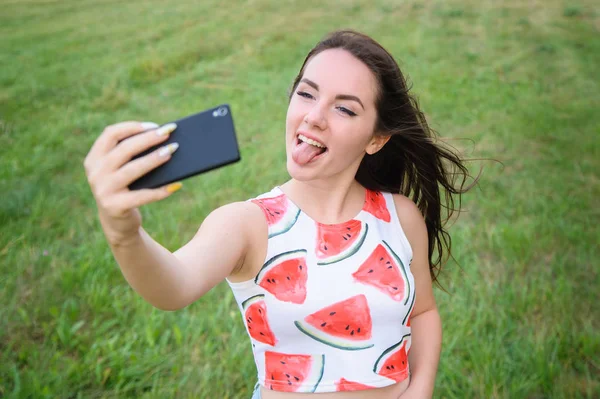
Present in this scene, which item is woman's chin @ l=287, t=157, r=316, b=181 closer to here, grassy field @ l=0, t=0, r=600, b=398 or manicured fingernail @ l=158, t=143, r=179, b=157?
manicured fingernail @ l=158, t=143, r=179, b=157

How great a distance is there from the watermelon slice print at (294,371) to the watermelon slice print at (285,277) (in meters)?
0.20

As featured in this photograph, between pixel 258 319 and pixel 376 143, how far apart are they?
0.77 meters

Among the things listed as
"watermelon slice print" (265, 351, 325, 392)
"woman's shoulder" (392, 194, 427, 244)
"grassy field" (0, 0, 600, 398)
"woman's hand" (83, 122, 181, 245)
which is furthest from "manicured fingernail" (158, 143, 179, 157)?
"grassy field" (0, 0, 600, 398)

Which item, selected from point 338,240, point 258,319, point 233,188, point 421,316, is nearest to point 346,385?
point 258,319

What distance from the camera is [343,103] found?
187 cm

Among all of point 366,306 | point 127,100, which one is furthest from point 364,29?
point 366,306

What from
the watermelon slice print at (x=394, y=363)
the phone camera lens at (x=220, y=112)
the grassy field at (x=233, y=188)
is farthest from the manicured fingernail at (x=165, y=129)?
the grassy field at (x=233, y=188)

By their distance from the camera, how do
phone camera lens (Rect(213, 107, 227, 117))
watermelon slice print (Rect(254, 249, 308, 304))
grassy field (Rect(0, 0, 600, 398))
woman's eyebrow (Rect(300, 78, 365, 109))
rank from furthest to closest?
grassy field (Rect(0, 0, 600, 398))
woman's eyebrow (Rect(300, 78, 365, 109))
watermelon slice print (Rect(254, 249, 308, 304))
phone camera lens (Rect(213, 107, 227, 117))

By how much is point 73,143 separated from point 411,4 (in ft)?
27.5

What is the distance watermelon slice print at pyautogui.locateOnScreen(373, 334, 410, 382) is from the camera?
180 cm

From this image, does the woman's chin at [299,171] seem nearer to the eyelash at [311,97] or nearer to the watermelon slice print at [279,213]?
the watermelon slice print at [279,213]

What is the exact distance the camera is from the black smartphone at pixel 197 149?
1.11 meters

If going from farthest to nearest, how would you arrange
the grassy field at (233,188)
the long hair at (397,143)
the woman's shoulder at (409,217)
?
the grassy field at (233,188) < the woman's shoulder at (409,217) < the long hair at (397,143)

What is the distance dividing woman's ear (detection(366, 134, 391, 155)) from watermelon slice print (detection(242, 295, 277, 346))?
69cm
